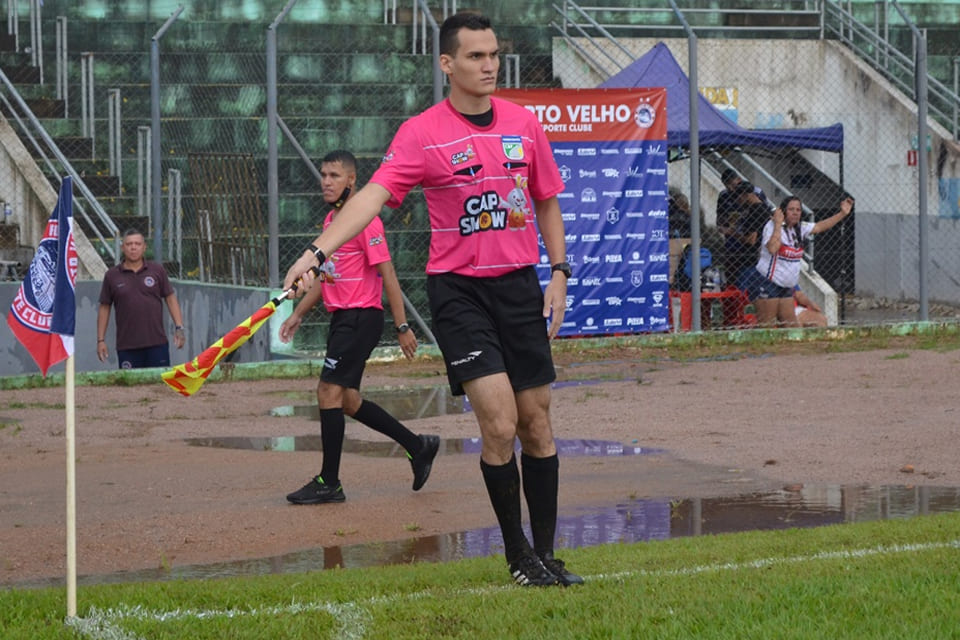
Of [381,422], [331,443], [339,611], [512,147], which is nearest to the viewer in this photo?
[339,611]

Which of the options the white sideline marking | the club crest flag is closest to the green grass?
the white sideline marking

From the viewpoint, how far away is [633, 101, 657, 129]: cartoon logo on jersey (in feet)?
55.5

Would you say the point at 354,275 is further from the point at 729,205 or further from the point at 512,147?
the point at 729,205

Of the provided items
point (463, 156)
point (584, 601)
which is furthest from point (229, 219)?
point (584, 601)

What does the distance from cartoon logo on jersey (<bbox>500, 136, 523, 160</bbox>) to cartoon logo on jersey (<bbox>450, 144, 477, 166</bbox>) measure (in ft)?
0.47

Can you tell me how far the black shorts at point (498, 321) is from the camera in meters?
6.29

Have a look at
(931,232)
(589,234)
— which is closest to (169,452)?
(589,234)

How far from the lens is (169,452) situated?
11016mm

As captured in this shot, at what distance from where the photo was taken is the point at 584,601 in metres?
5.89

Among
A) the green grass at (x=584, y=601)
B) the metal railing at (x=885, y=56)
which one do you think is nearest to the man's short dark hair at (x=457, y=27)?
the green grass at (x=584, y=601)

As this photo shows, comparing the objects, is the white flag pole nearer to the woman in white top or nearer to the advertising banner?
the advertising banner

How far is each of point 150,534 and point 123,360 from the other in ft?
23.5

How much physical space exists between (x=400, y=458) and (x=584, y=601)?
4.81 metres

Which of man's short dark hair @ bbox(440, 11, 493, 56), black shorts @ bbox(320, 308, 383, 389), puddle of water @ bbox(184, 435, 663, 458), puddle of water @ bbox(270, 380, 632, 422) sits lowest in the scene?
puddle of water @ bbox(184, 435, 663, 458)
